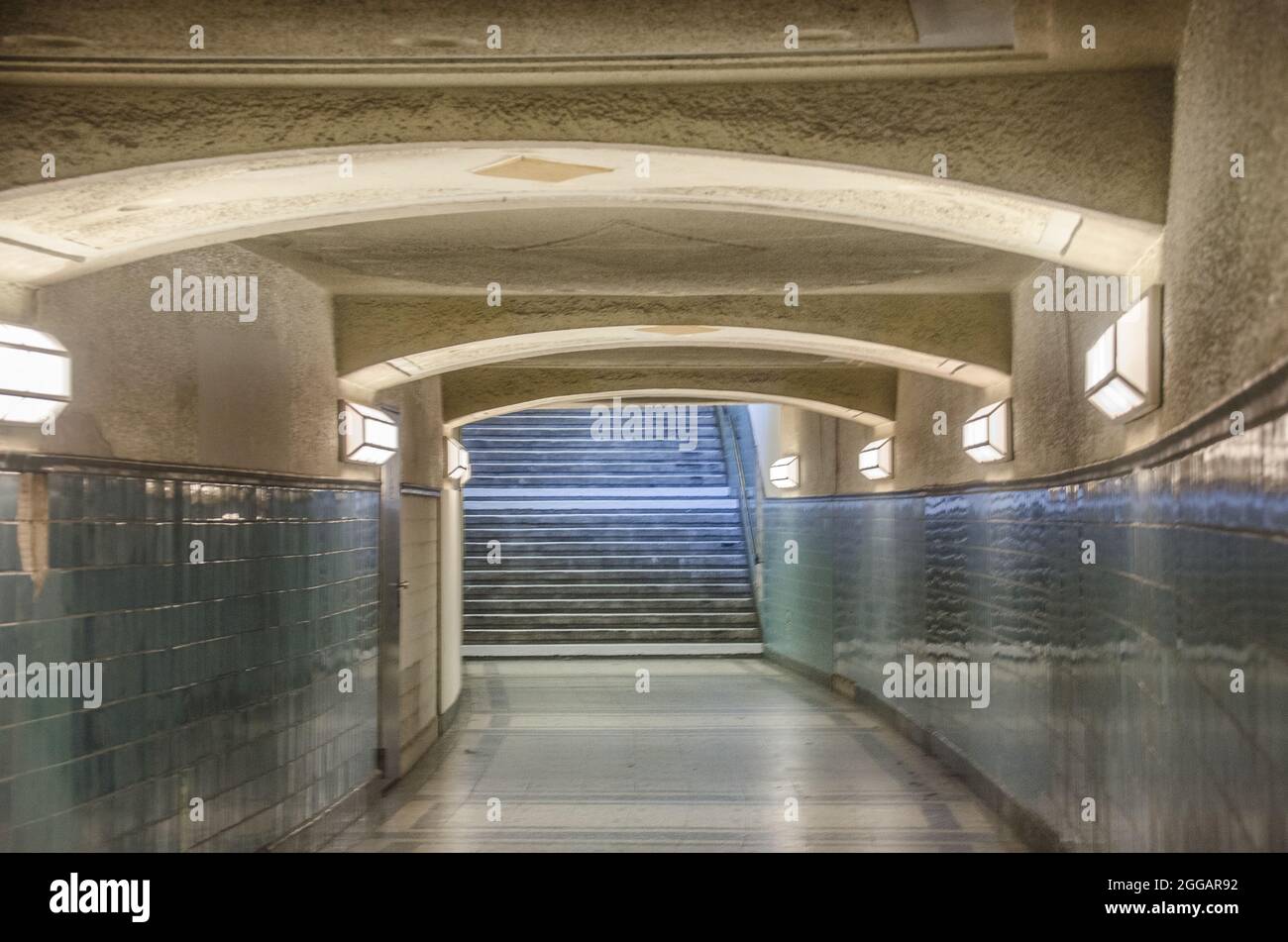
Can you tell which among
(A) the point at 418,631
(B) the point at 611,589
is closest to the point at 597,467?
(B) the point at 611,589

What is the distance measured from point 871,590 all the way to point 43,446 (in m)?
7.60

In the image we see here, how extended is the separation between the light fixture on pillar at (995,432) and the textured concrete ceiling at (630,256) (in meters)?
0.63

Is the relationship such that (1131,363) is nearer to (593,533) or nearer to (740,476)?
(593,533)

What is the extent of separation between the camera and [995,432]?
649cm

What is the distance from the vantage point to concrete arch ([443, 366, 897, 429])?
34.0ft

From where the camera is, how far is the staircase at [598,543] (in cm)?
1507

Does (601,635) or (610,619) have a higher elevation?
(610,619)

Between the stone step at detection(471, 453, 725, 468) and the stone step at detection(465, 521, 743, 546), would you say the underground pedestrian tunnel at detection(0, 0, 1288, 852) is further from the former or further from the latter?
the stone step at detection(471, 453, 725, 468)

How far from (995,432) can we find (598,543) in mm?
10522

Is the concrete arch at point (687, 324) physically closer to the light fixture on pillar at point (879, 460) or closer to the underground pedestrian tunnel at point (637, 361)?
the underground pedestrian tunnel at point (637, 361)

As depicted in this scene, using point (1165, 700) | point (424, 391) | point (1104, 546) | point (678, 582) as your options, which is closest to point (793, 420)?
point (678, 582)

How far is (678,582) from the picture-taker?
16.0 metres

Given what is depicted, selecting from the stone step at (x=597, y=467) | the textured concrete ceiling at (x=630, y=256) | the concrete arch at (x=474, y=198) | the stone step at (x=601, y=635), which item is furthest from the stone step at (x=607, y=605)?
the concrete arch at (x=474, y=198)

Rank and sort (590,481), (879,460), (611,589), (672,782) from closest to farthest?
(672,782), (879,460), (611,589), (590,481)
